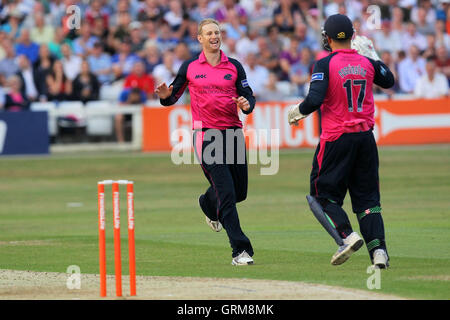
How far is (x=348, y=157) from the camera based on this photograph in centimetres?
969

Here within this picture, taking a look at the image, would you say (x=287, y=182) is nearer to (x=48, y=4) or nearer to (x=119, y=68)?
(x=119, y=68)

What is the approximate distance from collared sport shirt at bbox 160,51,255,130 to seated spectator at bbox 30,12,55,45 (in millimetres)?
17511

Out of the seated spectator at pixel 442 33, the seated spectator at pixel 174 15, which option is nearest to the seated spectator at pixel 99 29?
the seated spectator at pixel 174 15

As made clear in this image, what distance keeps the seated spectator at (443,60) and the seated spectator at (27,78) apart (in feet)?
35.9

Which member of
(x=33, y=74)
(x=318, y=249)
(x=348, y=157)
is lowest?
(x=318, y=249)

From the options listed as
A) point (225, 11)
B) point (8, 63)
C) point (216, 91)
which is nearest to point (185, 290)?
point (216, 91)

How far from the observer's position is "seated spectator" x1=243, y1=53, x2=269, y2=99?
27125mm

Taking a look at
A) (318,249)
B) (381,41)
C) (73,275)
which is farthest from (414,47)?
(73,275)

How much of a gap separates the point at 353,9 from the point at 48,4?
8635mm

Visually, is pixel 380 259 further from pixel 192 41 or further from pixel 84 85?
pixel 192 41

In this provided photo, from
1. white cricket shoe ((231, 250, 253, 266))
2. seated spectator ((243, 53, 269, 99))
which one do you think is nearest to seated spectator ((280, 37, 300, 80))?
seated spectator ((243, 53, 269, 99))

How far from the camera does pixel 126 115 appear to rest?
86.0 ft

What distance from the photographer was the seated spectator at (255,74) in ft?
89.0
